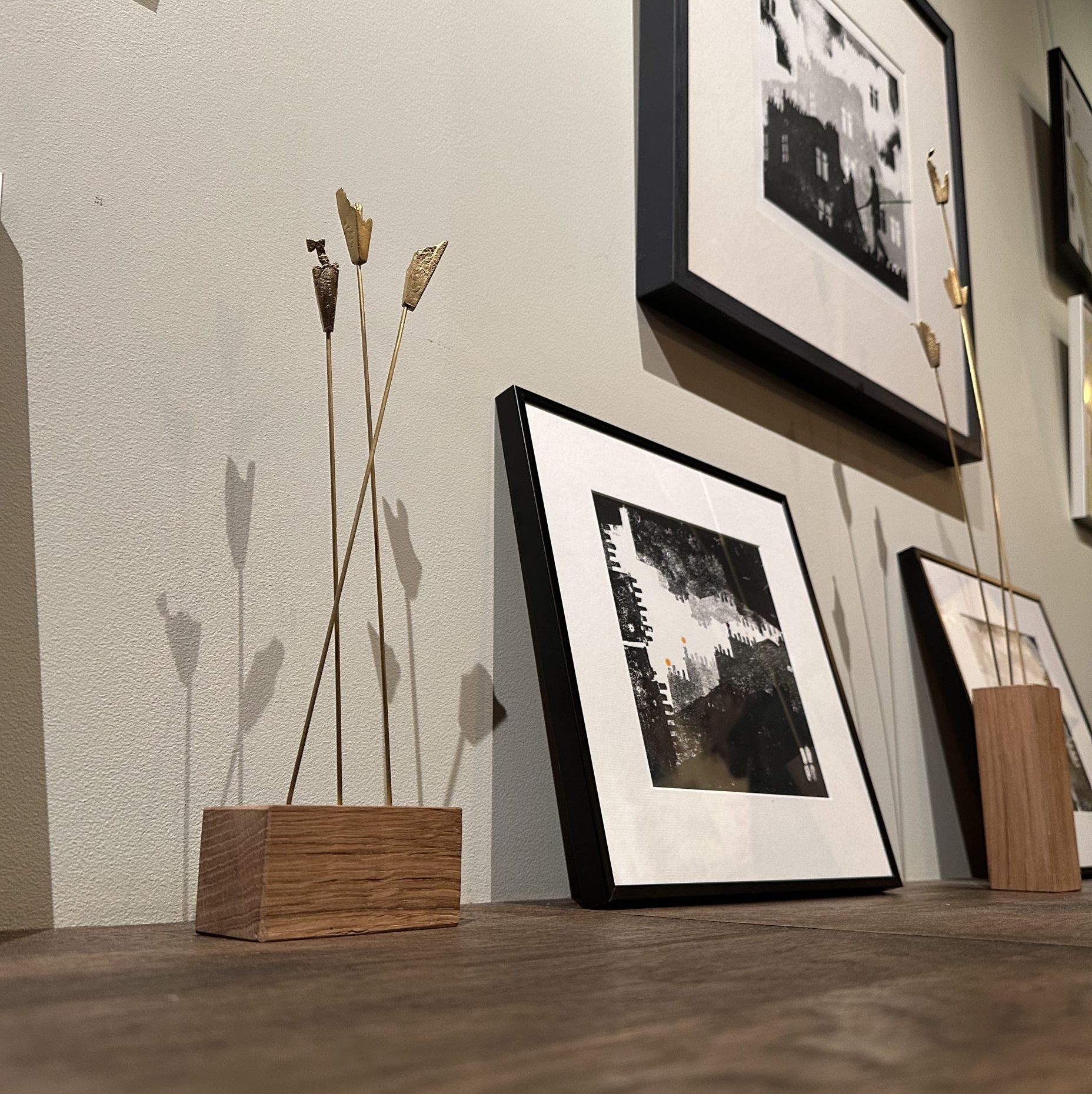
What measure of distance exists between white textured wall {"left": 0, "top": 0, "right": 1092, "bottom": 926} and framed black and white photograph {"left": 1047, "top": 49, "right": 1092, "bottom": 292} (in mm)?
1500

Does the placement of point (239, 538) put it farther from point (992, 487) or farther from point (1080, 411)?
point (1080, 411)

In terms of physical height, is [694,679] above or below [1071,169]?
below

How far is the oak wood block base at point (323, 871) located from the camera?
62 cm

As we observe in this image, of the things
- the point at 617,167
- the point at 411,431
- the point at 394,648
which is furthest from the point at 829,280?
the point at 394,648

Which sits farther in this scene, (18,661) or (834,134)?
(834,134)

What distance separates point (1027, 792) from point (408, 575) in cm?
77

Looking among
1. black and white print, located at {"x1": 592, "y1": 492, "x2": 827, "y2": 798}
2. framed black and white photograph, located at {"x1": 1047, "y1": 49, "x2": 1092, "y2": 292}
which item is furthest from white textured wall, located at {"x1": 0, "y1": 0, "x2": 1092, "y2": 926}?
framed black and white photograph, located at {"x1": 1047, "y1": 49, "x2": 1092, "y2": 292}

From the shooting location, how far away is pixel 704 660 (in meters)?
1.06

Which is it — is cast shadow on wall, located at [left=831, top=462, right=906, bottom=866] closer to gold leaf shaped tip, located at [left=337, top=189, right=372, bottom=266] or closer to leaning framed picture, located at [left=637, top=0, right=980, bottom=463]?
leaning framed picture, located at [left=637, top=0, right=980, bottom=463]

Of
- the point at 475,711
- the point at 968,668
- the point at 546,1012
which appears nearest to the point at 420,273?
the point at 475,711

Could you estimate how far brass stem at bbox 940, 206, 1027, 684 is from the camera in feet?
4.41

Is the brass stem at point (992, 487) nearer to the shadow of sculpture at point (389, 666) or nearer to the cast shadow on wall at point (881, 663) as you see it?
the cast shadow on wall at point (881, 663)

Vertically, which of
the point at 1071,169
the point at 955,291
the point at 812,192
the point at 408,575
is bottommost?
the point at 408,575

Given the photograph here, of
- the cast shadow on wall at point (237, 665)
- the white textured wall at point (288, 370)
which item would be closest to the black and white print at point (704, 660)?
the white textured wall at point (288, 370)
